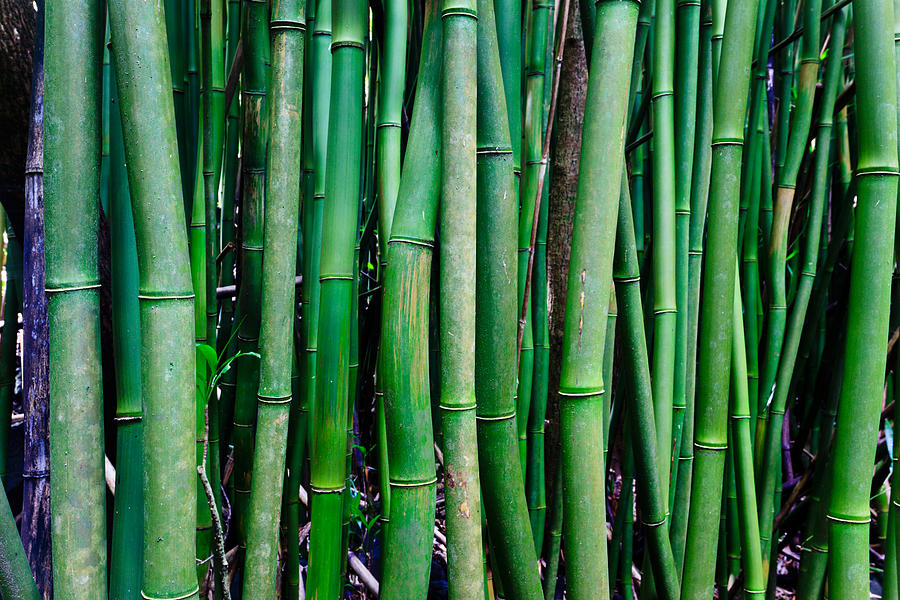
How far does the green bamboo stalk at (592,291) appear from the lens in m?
0.40

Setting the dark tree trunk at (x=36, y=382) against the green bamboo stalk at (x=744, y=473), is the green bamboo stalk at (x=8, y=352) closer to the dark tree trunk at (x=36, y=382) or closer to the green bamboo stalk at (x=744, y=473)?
the dark tree trunk at (x=36, y=382)

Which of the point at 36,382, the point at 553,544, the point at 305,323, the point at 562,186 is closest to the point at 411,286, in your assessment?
the point at 305,323

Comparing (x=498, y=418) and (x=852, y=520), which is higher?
(x=498, y=418)

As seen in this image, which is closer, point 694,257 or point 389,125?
point 389,125

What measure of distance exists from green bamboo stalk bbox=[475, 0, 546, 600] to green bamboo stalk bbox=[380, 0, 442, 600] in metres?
0.04

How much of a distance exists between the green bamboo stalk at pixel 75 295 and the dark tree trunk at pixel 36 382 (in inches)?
8.2

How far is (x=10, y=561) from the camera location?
368mm

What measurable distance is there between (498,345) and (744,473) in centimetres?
44

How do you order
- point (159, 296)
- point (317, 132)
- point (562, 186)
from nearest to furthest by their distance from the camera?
1. point (159, 296)
2. point (317, 132)
3. point (562, 186)

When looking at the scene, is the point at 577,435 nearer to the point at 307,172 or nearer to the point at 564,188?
the point at 307,172

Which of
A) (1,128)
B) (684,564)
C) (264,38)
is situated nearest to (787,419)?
(684,564)

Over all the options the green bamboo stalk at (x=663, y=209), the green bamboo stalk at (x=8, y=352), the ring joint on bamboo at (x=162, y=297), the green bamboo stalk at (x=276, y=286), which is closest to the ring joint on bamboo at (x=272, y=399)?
the green bamboo stalk at (x=276, y=286)

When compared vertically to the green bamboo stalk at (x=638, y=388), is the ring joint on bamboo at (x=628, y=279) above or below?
above

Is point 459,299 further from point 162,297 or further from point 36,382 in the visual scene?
point 36,382
